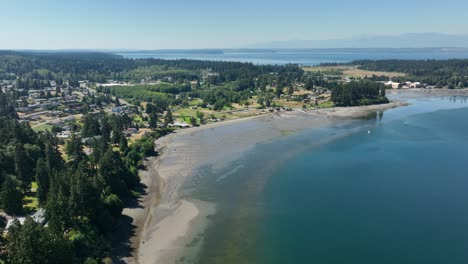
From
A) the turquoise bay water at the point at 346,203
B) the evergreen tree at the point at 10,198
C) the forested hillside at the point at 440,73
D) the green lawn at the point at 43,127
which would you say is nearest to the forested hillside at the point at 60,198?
the evergreen tree at the point at 10,198

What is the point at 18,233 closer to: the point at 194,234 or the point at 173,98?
the point at 194,234

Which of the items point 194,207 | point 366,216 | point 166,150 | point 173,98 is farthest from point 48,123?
point 366,216

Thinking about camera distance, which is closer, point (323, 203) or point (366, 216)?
point (366, 216)

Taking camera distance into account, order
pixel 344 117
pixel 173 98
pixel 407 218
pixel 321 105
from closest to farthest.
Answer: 1. pixel 407 218
2. pixel 344 117
3. pixel 321 105
4. pixel 173 98

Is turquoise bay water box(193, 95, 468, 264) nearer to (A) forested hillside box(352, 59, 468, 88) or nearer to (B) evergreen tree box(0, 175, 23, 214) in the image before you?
(B) evergreen tree box(0, 175, 23, 214)

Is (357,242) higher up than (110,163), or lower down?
lower down

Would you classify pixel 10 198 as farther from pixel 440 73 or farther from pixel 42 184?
pixel 440 73

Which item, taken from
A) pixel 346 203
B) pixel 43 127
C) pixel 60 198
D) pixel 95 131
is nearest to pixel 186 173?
pixel 346 203
